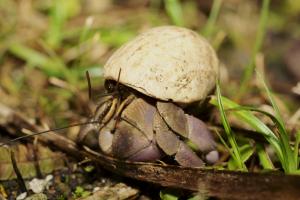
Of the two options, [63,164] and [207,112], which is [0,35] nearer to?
[63,164]

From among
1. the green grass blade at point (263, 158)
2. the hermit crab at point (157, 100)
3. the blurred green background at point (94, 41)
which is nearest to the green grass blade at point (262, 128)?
the green grass blade at point (263, 158)

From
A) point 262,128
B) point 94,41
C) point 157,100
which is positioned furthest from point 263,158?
point 94,41

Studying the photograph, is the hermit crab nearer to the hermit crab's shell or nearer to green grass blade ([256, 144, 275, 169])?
the hermit crab's shell

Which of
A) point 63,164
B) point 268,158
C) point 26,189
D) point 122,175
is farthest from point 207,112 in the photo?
point 26,189

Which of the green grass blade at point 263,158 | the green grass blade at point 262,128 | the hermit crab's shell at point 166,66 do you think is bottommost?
the green grass blade at point 263,158

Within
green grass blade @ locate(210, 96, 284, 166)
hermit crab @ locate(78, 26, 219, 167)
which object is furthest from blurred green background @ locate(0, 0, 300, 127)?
green grass blade @ locate(210, 96, 284, 166)

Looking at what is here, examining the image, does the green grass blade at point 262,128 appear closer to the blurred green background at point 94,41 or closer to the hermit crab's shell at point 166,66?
the hermit crab's shell at point 166,66

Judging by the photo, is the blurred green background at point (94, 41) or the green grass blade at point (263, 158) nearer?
the green grass blade at point (263, 158)

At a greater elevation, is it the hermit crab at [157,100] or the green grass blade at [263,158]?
the hermit crab at [157,100]
